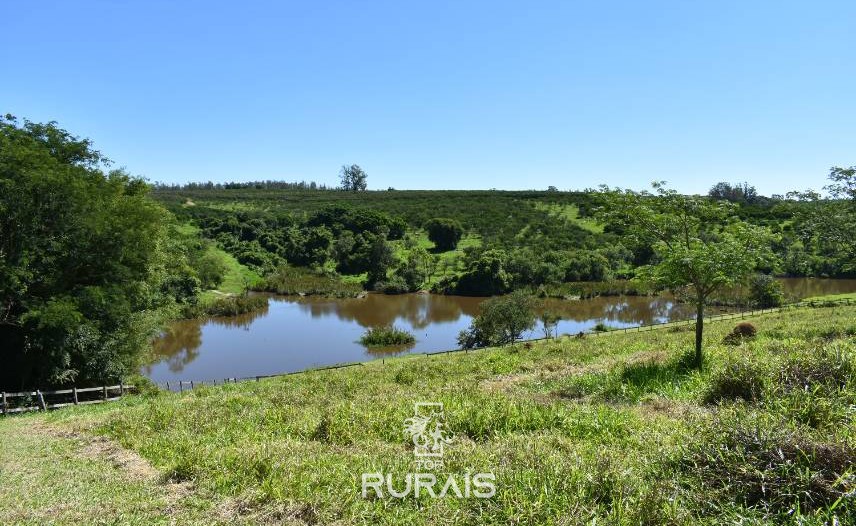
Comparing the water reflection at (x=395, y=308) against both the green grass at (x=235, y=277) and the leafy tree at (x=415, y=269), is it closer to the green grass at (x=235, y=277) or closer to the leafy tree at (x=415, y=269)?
the leafy tree at (x=415, y=269)

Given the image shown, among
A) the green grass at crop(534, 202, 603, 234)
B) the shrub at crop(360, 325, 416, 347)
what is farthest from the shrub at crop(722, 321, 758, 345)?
the green grass at crop(534, 202, 603, 234)

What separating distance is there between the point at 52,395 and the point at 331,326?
3713cm

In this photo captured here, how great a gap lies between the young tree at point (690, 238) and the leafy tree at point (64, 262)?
20131 mm

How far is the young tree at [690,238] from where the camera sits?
1393 cm

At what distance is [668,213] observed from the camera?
15.1 metres

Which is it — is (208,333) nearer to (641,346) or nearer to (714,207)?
(641,346)

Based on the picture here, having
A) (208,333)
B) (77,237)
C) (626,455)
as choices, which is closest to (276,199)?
(208,333)

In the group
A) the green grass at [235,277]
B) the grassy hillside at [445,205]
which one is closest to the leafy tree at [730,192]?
the grassy hillside at [445,205]

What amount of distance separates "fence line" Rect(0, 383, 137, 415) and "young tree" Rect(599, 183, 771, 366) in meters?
20.1

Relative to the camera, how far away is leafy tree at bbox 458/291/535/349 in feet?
131
